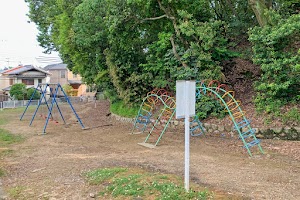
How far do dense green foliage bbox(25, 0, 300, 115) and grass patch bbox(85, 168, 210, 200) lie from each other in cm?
549

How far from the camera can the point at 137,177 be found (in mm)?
4719

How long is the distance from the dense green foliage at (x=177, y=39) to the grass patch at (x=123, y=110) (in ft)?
1.38

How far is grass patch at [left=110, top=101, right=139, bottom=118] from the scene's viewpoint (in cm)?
1334

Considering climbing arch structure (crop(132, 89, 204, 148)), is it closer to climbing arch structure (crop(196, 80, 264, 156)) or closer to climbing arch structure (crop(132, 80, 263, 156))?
climbing arch structure (crop(132, 80, 263, 156))

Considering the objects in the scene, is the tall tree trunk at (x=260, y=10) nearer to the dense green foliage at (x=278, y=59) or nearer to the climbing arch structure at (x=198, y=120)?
the dense green foliage at (x=278, y=59)

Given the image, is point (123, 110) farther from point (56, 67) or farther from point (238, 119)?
point (56, 67)

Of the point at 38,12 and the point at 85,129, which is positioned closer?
the point at 85,129

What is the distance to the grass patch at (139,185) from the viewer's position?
13.0 ft

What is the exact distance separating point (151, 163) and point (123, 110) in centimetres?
831

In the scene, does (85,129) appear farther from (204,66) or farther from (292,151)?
(292,151)

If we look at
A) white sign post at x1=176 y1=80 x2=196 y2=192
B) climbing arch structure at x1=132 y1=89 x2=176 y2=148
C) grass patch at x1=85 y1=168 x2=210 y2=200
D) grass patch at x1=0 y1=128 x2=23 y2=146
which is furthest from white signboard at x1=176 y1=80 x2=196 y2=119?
grass patch at x1=0 y1=128 x2=23 y2=146

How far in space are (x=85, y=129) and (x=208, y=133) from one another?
5.10m

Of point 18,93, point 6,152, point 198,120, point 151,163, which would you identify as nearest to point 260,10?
point 198,120

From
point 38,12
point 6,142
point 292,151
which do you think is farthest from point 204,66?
point 38,12
